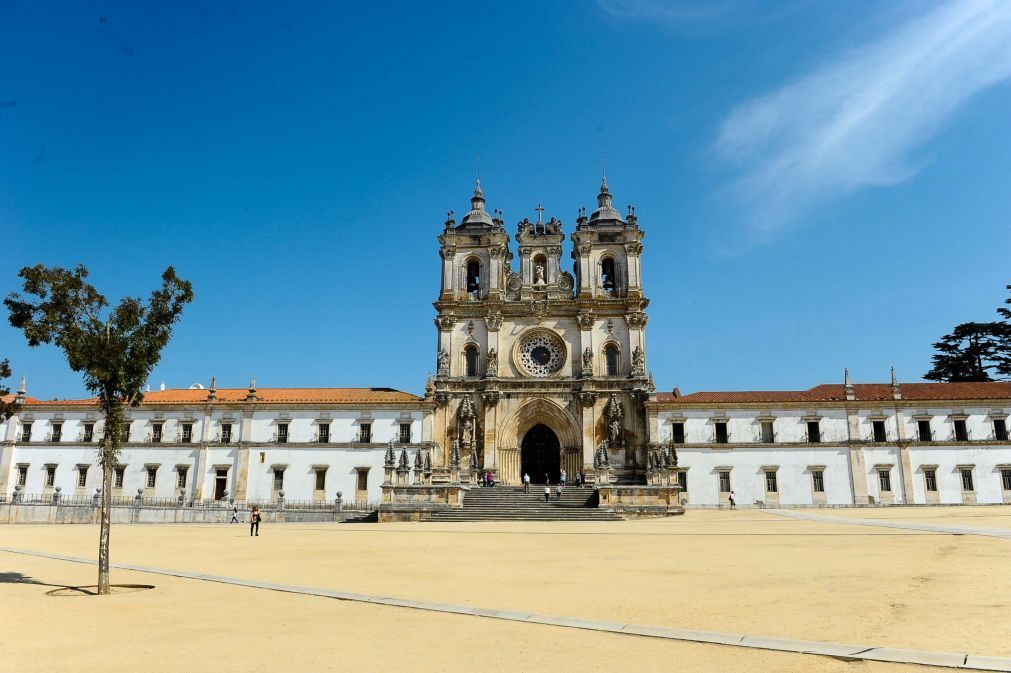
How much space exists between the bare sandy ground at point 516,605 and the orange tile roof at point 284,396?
91.8 feet

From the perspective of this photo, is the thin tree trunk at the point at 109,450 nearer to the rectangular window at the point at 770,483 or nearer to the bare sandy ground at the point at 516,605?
the bare sandy ground at the point at 516,605

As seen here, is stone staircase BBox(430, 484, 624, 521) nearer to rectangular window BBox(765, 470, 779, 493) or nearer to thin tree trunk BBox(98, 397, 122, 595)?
rectangular window BBox(765, 470, 779, 493)

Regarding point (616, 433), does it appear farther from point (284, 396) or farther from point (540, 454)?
point (284, 396)

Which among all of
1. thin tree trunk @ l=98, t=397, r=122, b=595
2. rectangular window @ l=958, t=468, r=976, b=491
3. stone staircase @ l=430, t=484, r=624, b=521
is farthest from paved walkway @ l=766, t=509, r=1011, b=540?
thin tree trunk @ l=98, t=397, r=122, b=595

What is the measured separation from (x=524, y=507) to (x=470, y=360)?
14.4 meters

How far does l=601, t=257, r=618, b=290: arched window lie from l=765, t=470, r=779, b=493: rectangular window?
16.3m

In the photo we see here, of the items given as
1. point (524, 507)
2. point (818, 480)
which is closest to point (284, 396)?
point (524, 507)

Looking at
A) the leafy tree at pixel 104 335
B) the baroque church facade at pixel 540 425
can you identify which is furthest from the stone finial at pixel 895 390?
the leafy tree at pixel 104 335

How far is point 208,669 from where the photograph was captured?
717 centimetres

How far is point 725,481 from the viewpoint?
4516cm

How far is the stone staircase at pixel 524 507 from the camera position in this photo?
116 feet

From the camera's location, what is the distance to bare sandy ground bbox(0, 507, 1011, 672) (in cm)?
757

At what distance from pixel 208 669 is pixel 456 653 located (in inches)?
102

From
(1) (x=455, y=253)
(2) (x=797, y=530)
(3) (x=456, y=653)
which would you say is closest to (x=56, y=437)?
(1) (x=455, y=253)
